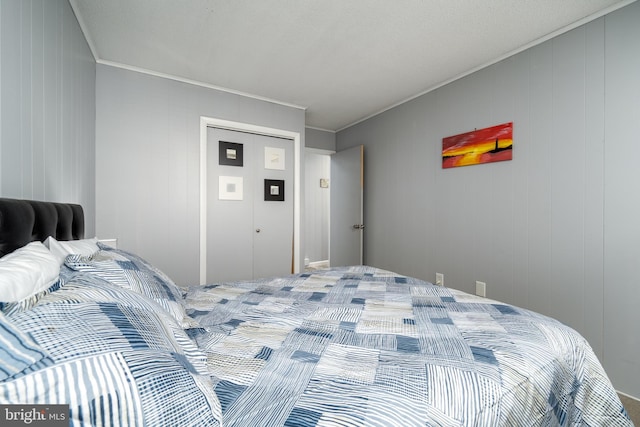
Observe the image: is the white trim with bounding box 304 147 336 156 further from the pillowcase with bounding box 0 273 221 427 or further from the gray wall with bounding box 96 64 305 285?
the pillowcase with bounding box 0 273 221 427

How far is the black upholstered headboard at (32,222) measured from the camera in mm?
949

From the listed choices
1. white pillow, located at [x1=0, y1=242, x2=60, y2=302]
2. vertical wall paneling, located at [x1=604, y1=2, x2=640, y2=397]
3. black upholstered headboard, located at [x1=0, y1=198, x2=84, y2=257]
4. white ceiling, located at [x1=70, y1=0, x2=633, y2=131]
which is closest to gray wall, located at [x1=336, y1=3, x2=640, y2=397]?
vertical wall paneling, located at [x1=604, y1=2, x2=640, y2=397]

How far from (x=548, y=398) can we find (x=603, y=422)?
1.33ft

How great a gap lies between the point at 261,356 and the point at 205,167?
2.63 metres

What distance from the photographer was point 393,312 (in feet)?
4.46

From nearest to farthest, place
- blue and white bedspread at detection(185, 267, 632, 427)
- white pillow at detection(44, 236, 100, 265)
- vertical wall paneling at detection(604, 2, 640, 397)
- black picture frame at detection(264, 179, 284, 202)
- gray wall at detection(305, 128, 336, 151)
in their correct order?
blue and white bedspread at detection(185, 267, 632, 427) < white pillow at detection(44, 236, 100, 265) < vertical wall paneling at detection(604, 2, 640, 397) < black picture frame at detection(264, 179, 284, 202) < gray wall at detection(305, 128, 336, 151)

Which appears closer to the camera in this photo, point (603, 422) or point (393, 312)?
point (603, 422)

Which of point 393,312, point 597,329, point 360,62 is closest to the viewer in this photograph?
point 393,312

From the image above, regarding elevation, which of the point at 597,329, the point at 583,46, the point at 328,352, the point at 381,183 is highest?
the point at 583,46

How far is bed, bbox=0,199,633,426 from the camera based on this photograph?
49cm

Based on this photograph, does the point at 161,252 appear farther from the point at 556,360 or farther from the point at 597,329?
the point at 597,329

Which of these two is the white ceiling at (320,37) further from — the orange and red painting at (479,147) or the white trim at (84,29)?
the orange and red painting at (479,147)

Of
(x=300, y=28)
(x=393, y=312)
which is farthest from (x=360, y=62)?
(x=393, y=312)

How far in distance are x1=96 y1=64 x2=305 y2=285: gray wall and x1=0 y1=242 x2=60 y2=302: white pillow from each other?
7.07 ft
